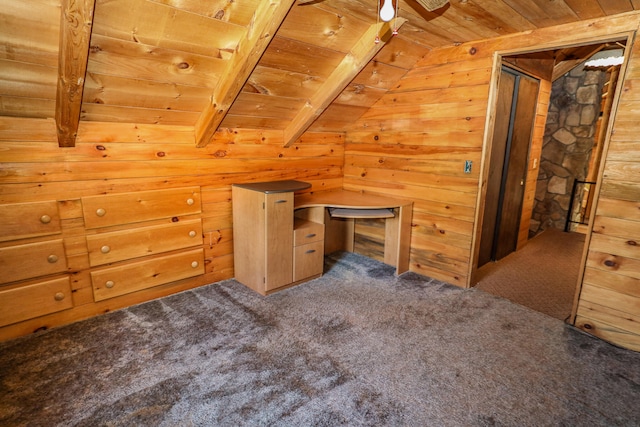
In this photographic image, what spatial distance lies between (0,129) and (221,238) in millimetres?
1615

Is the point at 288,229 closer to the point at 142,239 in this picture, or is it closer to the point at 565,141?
the point at 142,239

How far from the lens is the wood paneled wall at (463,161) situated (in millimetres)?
2256

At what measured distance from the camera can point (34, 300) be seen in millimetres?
2283

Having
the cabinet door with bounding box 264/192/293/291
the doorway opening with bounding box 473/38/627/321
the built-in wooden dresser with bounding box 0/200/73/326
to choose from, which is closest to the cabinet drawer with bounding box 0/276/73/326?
the built-in wooden dresser with bounding box 0/200/73/326

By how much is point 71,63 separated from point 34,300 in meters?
1.52

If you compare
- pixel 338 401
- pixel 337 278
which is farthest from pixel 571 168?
pixel 338 401

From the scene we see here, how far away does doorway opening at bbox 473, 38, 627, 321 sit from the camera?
3238 millimetres

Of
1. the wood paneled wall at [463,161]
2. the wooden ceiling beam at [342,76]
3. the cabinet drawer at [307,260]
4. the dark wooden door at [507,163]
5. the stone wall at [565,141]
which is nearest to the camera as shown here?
the wood paneled wall at [463,161]

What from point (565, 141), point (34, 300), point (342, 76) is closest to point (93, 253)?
point (34, 300)

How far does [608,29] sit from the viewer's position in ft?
7.39

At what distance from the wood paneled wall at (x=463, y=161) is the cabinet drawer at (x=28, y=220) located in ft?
8.83

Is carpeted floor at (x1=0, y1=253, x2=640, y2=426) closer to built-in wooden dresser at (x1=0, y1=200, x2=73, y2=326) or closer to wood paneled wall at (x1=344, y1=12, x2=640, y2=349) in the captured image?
built-in wooden dresser at (x1=0, y1=200, x2=73, y2=326)

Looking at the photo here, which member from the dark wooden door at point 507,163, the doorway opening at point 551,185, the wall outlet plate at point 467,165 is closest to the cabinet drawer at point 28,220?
the wall outlet plate at point 467,165

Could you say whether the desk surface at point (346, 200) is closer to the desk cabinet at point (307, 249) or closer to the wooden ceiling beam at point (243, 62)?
the desk cabinet at point (307, 249)
